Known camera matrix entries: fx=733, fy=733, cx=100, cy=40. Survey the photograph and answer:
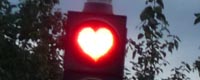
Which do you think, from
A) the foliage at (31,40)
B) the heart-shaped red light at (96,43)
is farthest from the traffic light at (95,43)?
the foliage at (31,40)

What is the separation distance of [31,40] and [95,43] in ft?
23.4

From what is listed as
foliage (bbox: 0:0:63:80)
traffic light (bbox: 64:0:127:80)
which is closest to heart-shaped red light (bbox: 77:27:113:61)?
traffic light (bbox: 64:0:127:80)

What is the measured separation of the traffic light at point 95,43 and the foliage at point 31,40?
19.1 feet

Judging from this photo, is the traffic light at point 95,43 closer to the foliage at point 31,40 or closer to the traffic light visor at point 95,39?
the traffic light visor at point 95,39

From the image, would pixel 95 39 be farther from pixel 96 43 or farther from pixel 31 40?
pixel 31 40

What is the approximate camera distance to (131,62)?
11781 mm

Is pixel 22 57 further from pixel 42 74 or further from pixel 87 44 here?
pixel 87 44

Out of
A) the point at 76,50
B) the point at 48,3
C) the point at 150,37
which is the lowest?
the point at 76,50

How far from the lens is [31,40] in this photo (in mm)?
11867

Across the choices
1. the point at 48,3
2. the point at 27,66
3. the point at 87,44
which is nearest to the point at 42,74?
the point at 27,66

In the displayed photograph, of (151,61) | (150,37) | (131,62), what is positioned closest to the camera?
(150,37)

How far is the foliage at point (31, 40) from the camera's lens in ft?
36.6

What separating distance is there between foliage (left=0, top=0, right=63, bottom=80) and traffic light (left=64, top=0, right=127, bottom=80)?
5.82 m

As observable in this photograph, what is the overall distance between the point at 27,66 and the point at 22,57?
163 mm
